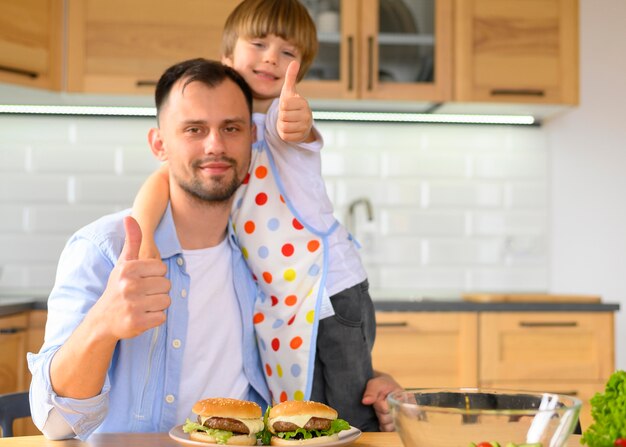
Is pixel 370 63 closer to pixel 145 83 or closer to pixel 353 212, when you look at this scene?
pixel 353 212

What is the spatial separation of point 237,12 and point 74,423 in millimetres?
1205

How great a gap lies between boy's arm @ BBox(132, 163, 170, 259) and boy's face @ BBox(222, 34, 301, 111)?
0.30 metres

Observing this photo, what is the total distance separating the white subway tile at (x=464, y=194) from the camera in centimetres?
396

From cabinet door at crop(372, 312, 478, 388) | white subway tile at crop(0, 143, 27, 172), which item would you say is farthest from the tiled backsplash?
cabinet door at crop(372, 312, 478, 388)

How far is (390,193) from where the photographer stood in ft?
12.9

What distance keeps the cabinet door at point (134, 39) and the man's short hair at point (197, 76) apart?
1640mm

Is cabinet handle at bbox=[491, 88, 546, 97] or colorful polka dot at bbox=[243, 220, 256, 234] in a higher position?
cabinet handle at bbox=[491, 88, 546, 97]

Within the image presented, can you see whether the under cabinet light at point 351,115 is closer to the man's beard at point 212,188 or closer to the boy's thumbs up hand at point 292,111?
the man's beard at point 212,188

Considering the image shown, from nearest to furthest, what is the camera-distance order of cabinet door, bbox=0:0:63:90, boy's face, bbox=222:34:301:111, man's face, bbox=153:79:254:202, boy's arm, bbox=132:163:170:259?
boy's arm, bbox=132:163:170:259 < man's face, bbox=153:79:254:202 < boy's face, bbox=222:34:301:111 < cabinet door, bbox=0:0:63:90

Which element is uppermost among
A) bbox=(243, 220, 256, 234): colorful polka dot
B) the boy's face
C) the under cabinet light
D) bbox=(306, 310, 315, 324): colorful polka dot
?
the under cabinet light

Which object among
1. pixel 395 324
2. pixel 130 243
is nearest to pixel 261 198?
pixel 130 243

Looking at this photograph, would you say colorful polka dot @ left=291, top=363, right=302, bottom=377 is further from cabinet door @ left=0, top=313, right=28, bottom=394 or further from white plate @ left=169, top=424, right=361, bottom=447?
cabinet door @ left=0, top=313, right=28, bottom=394

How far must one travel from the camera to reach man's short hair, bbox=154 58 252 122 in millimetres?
1934

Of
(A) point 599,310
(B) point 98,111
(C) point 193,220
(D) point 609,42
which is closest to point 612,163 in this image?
(D) point 609,42
